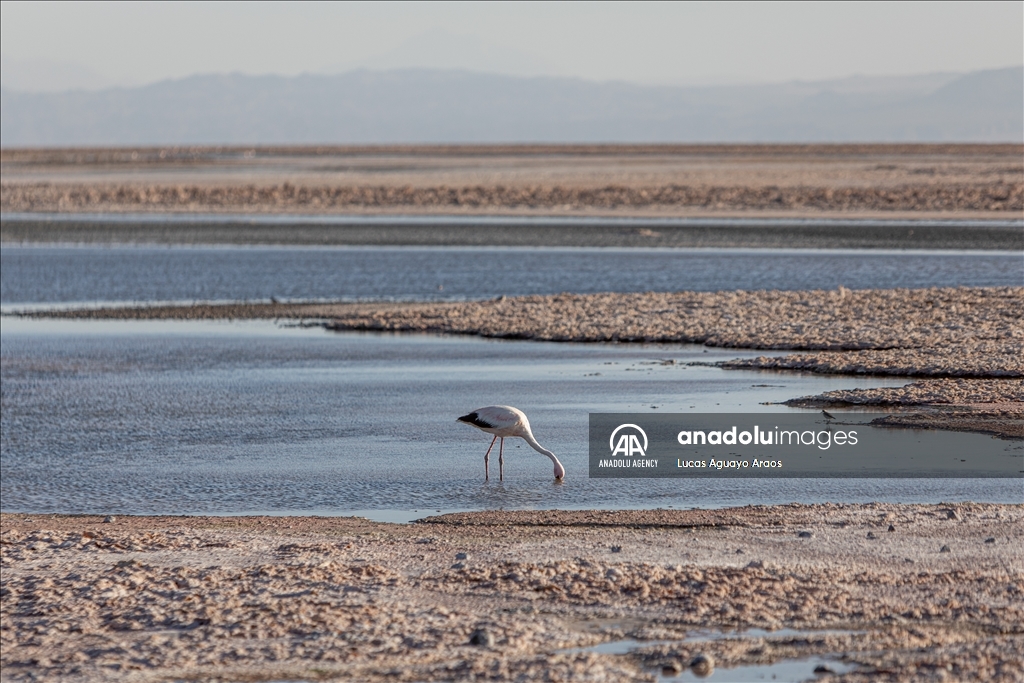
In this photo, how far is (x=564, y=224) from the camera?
151 feet

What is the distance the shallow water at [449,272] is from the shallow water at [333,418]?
5910 millimetres

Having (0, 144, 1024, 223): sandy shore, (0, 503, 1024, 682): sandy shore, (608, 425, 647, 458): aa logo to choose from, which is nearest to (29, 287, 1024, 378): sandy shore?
(608, 425, 647, 458): aa logo

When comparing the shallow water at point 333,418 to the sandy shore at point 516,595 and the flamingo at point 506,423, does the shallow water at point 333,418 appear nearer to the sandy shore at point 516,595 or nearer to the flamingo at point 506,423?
the flamingo at point 506,423

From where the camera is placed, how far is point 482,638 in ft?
24.0

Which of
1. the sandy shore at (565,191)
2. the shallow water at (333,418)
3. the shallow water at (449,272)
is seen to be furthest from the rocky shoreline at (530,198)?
the shallow water at (333,418)

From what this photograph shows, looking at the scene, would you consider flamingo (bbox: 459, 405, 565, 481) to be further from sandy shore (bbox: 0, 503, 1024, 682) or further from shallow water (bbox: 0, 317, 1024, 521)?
sandy shore (bbox: 0, 503, 1024, 682)

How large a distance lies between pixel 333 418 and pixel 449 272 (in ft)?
54.5

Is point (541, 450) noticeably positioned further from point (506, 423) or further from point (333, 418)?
point (333, 418)

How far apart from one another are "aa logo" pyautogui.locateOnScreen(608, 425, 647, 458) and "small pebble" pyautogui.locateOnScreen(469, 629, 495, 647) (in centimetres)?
537

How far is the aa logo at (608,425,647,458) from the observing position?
1268cm

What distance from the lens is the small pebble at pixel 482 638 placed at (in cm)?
727

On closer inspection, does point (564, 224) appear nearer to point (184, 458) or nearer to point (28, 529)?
point (184, 458)

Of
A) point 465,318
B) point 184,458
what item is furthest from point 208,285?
point 184,458

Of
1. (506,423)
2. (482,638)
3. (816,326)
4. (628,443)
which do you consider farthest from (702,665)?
(816,326)
